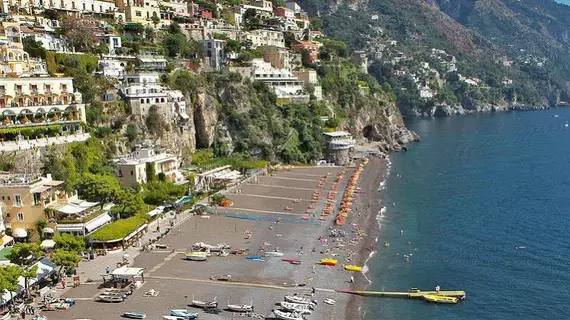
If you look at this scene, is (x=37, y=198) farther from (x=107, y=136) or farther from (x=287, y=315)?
(x=287, y=315)

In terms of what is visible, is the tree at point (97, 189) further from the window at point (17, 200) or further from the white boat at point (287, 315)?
the white boat at point (287, 315)

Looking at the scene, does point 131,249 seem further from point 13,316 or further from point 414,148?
point 414,148

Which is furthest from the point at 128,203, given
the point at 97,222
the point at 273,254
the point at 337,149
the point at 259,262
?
the point at 337,149

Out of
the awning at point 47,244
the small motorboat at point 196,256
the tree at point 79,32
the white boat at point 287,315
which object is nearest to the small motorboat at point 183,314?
the white boat at point 287,315

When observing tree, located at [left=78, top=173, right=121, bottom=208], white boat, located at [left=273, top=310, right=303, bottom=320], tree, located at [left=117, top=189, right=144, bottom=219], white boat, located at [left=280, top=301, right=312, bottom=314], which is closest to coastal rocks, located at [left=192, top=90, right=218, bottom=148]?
tree, located at [left=117, top=189, right=144, bottom=219]

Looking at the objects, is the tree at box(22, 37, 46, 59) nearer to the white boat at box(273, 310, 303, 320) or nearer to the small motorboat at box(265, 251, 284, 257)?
the small motorboat at box(265, 251, 284, 257)

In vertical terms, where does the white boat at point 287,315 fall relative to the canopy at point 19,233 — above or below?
below
